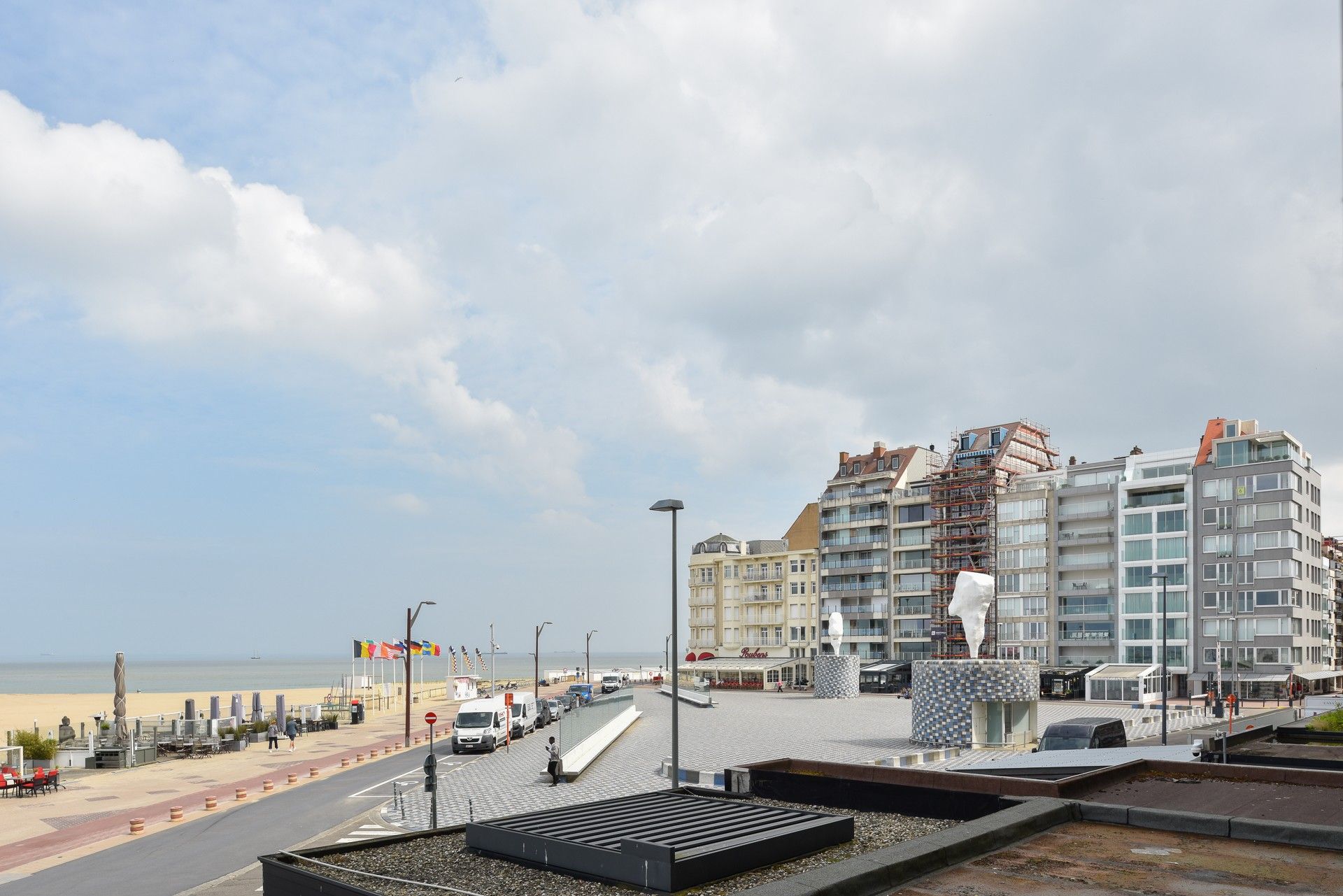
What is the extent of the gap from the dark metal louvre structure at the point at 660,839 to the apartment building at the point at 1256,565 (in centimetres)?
7899

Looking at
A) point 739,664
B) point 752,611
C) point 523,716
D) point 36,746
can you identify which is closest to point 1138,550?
point 739,664

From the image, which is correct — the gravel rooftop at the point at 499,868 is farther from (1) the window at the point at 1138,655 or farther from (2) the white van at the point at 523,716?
(1) the window at the point at 1138,655

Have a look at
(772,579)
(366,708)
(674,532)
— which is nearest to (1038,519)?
(772,579)

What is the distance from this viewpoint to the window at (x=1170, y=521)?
296ft

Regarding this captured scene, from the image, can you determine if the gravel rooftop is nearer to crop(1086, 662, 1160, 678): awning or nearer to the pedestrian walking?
the pedestrian walking

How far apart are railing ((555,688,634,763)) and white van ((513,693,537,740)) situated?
4840mm

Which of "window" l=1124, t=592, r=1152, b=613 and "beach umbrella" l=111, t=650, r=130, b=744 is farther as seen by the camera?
"window" l=1124, t=592, r=1152, b=613

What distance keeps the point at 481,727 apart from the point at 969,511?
221ft

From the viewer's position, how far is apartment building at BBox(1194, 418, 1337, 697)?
277 ft

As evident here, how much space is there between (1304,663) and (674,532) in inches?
3104

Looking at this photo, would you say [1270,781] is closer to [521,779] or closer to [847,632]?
[521,779]

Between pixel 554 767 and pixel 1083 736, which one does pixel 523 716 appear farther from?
pixel 1083 736

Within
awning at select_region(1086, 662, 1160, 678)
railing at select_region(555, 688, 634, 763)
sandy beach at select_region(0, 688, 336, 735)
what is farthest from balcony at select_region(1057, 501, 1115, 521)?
sandy beach at select_region(0, 688, 336, 735)

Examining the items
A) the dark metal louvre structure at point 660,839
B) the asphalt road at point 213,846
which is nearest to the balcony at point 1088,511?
the asphalt road at point 213,846
